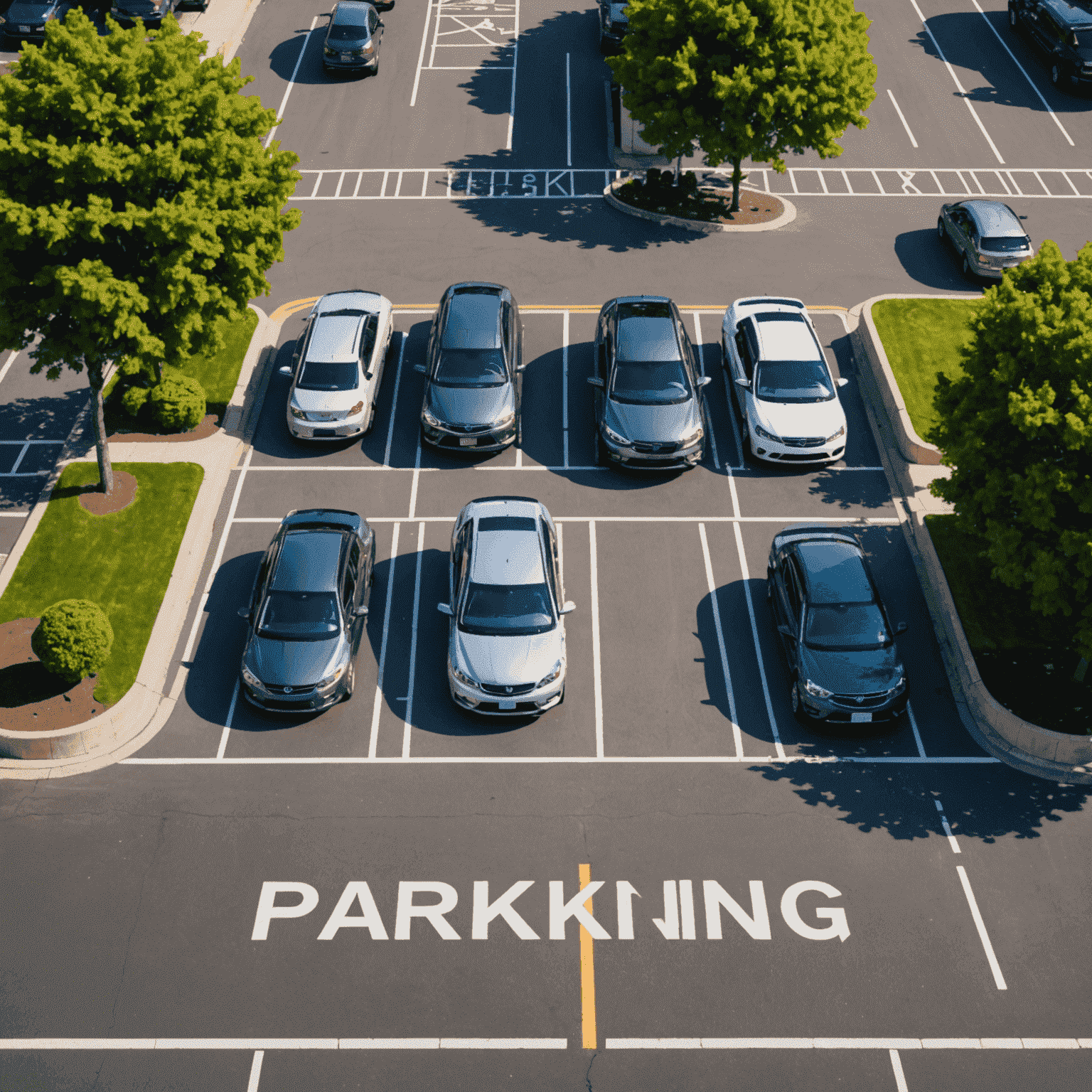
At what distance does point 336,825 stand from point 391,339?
13.3 metres

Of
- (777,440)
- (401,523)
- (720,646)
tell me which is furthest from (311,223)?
(720,646)

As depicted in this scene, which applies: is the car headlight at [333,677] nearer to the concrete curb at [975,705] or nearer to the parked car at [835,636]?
the parked car at [835,636]

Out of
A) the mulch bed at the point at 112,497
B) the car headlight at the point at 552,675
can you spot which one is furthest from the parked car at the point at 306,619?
the mulch bed at the point at 112,497

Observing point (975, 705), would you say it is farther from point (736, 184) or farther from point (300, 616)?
point (736, 184)

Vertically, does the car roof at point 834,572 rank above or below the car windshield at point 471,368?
below

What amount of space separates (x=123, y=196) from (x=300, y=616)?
808cm

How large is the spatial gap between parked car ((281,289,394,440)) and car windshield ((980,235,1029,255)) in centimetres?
1549

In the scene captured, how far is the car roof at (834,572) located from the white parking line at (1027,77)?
23.3 m

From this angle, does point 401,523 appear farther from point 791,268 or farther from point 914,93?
point 914,93

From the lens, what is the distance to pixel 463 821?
17.5 metres

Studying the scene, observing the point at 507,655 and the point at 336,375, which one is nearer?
the point at 507,655

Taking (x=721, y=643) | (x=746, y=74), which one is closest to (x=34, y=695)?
(x=721, y=643)

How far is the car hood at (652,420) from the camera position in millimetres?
23141

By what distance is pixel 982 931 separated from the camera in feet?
52.4
